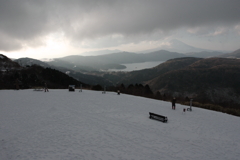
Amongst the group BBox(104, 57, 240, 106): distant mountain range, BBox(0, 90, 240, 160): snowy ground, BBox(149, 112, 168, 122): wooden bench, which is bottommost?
BBox(0, 90, 240, 160): snowy ground

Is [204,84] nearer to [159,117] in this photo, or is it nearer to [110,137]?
[159,117]

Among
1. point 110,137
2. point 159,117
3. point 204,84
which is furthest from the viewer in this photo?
point 204,84

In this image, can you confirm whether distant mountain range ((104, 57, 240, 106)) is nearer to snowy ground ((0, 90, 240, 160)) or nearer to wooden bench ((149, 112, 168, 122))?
wooden bench ((149, 112, 168, 122))

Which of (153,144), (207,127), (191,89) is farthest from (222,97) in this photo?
(153,144)

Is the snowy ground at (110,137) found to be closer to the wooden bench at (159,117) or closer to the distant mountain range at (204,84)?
the wooden bench at (159,117)

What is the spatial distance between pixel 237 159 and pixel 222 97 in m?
123

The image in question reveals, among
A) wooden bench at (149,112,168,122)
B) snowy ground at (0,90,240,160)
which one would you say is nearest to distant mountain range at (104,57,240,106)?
wooden bench at (149,112,168,122)

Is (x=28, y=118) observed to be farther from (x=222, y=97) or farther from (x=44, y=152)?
(x=222, y=97)

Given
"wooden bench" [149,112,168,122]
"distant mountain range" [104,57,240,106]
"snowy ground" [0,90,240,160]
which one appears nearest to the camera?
"snowy ground" [0,90,240,160]

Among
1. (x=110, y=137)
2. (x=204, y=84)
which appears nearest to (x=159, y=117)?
(x=110, y=137)

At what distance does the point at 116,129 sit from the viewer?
1126cm

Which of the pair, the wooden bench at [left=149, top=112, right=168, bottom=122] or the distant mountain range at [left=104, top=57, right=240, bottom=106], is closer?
the wooden bench at [left=149, top=112, right=168, bottom=122]

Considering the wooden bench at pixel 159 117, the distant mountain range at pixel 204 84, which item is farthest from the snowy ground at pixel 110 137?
the distant mountain range at pixel 204 84

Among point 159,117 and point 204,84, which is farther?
point 204,84
